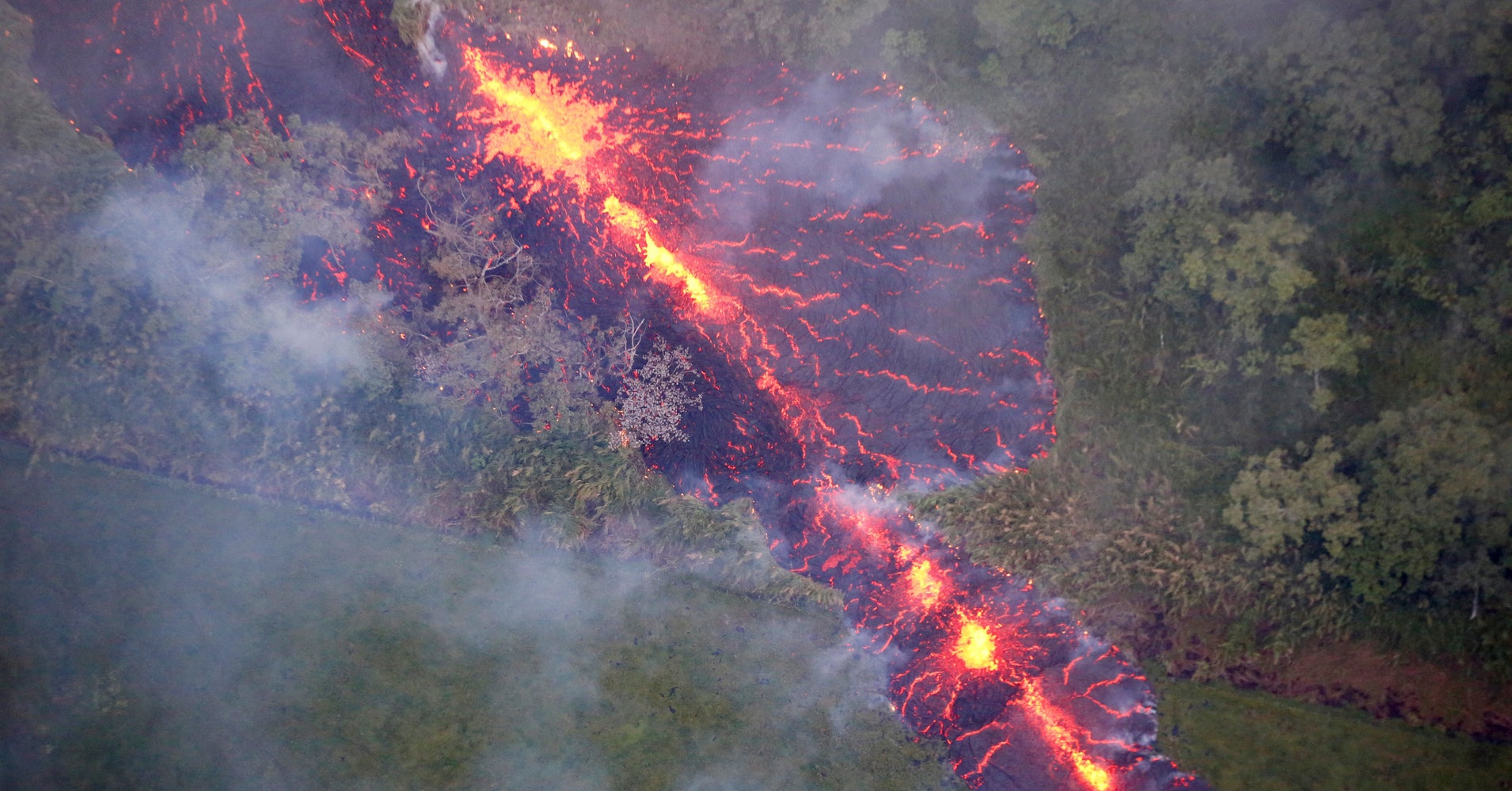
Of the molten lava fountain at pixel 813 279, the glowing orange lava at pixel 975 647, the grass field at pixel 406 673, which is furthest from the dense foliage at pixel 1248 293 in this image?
the grass field at pixel 406 673

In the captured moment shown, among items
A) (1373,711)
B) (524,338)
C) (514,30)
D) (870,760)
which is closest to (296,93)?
(514,30)

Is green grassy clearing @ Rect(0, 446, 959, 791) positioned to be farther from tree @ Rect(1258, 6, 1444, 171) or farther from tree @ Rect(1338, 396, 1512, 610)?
tree @ Rect(1258, 6, 1444, 171)

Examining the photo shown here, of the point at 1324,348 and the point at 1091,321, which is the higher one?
the point at 1091,321

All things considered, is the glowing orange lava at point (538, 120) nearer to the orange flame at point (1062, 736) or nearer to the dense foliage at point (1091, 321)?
the dense foliage at point (1091, 321)

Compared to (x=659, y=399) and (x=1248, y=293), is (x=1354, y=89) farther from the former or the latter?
(x=659, y=399)

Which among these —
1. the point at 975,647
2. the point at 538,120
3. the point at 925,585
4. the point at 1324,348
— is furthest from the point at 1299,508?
the point at 538,120

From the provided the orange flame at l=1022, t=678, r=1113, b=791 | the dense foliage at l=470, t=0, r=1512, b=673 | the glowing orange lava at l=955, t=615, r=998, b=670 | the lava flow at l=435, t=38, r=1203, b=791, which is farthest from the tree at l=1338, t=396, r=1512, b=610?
the glowing orange lava at l=955, t=615, r=998, b=670

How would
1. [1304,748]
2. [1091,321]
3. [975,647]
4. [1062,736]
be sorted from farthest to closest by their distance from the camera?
[975,647] → [1091,321] → [1062,736] → [1304,748]

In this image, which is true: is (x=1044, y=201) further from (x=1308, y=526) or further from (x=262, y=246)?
(x=262, y=246)
